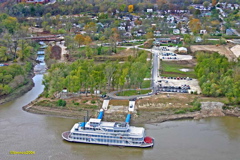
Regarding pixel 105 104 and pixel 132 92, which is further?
pixel 132 92

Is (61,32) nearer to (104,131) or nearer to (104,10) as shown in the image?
(104,10)

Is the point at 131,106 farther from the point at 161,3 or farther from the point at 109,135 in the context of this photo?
the point at 161,3

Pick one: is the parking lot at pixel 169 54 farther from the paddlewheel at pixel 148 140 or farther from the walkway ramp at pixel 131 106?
the paddlewheel at pixel 148 140

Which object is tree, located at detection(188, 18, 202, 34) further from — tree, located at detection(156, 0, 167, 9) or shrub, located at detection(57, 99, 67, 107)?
shrub, located at detection(57, 99, 67, 107)

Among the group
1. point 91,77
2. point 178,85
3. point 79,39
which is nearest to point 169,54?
point 178,85

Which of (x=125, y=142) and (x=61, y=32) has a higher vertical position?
(x=61, y=32)

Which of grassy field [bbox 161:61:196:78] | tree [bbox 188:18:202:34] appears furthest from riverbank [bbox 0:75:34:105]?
tree [bbox 188:18:202:34]

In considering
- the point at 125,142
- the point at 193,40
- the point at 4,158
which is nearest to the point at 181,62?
the point at 193,40
